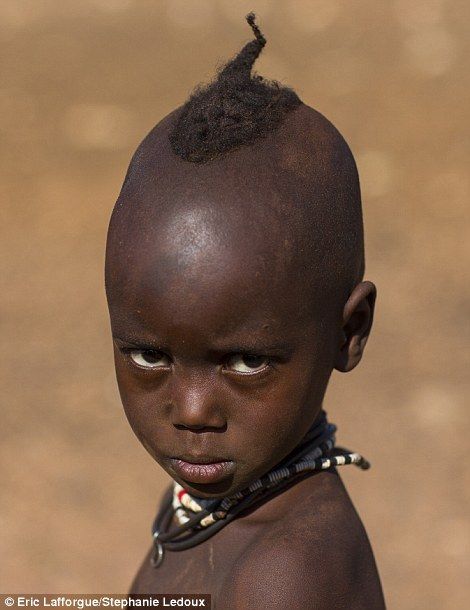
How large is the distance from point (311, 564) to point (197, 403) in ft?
1.38

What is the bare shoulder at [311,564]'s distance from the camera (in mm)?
2383

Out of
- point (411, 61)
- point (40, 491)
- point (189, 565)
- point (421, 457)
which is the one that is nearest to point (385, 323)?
point (421, 457)

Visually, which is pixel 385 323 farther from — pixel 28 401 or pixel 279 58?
pixel 279 58

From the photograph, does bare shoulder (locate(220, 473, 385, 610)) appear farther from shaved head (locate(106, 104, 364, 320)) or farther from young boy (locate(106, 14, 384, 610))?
shaved head (locate(106, 104, 364, 320))

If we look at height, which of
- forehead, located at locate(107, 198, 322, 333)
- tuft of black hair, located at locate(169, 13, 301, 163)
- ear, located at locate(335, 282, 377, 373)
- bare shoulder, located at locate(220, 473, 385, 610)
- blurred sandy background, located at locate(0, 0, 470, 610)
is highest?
blurred sandy background, located at locate(0, 0, 470, 610)

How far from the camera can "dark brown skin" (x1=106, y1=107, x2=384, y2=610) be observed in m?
2.21

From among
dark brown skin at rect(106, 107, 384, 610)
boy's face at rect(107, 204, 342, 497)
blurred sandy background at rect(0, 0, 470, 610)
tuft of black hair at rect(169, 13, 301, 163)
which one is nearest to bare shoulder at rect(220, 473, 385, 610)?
dark brown skin at rect(106, 107, 384, 610)

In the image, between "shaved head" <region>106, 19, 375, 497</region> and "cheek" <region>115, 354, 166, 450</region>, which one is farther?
"cheek" <region>115, 354, 166, 450</region>

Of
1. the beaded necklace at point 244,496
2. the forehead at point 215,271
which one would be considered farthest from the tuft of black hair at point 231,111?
the beaded necklace at point 244,496

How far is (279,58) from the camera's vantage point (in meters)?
9.68

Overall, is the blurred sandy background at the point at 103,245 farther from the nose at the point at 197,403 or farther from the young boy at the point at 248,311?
the nose at the point at 197,403

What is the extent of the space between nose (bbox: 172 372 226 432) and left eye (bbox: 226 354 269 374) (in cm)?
5

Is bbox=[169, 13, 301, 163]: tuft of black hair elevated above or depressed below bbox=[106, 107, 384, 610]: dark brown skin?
above

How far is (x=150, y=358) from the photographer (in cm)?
235
